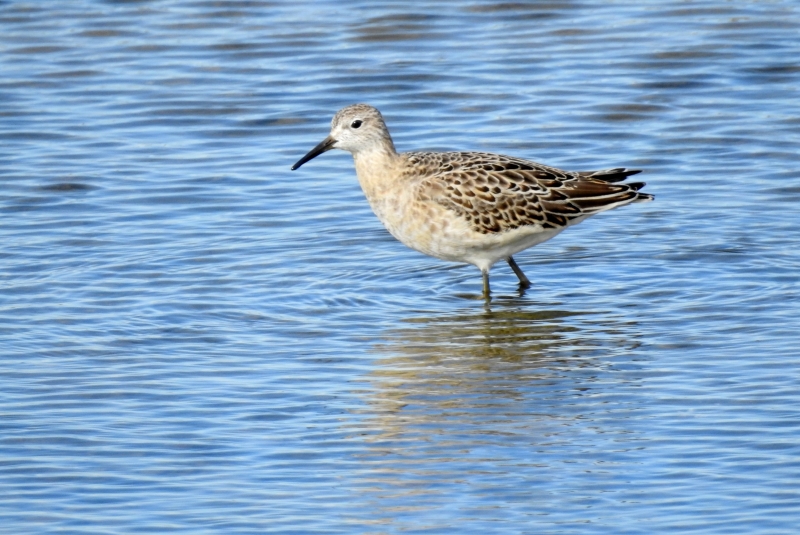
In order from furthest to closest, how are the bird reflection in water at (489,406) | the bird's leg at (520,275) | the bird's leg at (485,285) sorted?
1. the bird's leg at (520,275)
2. the bird's leg at (485,285)
3. the bird reflection in water at (489,406)

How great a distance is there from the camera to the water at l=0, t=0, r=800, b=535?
7.38 m

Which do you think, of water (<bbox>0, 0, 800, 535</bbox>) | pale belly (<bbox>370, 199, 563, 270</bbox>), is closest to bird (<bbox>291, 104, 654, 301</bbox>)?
pale belly (<bbox>370, 199, 563, 270</bbox>)

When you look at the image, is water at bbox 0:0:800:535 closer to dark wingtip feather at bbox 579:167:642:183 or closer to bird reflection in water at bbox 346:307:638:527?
bird reflection in water at bbox 346:307:638:527

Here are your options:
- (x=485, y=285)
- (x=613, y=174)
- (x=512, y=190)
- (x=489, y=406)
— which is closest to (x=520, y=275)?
(x=485, y=285)

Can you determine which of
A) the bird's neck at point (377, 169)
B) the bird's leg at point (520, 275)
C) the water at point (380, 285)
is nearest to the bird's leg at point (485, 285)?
the water at point (380, 285)

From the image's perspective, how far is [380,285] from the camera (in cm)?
1119

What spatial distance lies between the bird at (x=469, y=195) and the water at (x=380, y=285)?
429 mm

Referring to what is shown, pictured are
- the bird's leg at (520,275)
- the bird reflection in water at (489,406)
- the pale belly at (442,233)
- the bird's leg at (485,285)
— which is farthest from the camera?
the bird's leg at (520,275)

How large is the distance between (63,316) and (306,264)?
2.03 m

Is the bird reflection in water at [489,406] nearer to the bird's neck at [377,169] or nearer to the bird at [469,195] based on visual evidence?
the bird at [469,195]

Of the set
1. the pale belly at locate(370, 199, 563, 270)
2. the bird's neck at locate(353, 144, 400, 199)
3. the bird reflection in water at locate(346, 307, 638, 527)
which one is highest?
the bird's neck at locate(353, 144, 400, 199)

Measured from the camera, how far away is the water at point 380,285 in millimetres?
7383

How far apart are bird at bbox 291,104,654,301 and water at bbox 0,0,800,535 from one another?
0.43m

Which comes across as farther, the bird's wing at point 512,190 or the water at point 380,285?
the bird's wing at point 512,190
